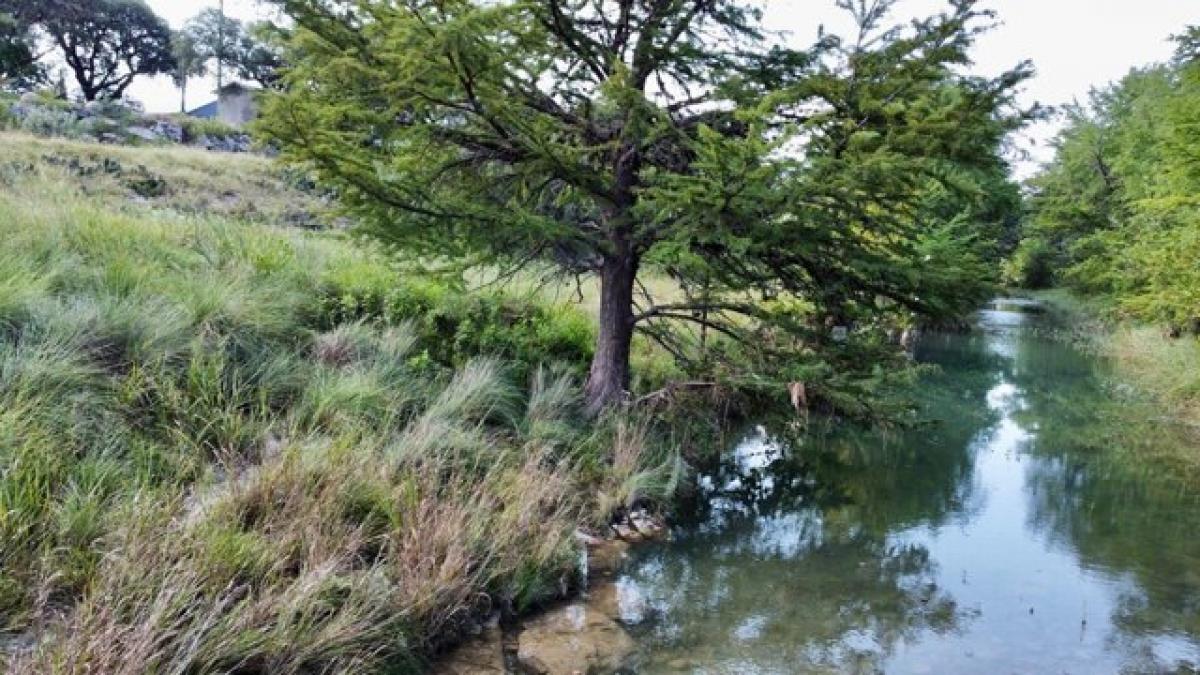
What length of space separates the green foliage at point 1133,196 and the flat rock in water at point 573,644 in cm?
1281

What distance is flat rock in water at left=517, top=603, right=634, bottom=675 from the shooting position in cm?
412

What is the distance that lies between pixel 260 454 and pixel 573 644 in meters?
2.26

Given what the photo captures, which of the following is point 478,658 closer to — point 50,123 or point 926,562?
point 926,562

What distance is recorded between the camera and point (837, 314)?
23.7 ft

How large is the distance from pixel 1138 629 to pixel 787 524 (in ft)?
8.98

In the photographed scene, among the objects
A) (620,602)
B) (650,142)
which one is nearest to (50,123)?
(650,142)

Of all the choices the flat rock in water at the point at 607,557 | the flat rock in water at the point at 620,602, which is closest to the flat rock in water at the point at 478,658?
the flat rock in water at the point at 620,602

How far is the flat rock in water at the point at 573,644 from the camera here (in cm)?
412

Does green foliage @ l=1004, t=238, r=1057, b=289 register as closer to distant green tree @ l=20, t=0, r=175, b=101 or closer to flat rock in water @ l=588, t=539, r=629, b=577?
flat rock in water @ l=588, t=539, r=629, b=577

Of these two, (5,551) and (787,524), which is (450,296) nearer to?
(787,524)

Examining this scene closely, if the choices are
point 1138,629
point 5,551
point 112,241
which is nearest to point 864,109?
point 1138,629

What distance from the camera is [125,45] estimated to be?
135ft

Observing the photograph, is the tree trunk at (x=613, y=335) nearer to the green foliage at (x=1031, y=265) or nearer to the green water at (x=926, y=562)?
the green water at (x=926, y=562)

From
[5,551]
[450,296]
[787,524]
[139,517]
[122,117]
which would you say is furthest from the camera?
[122,117]
